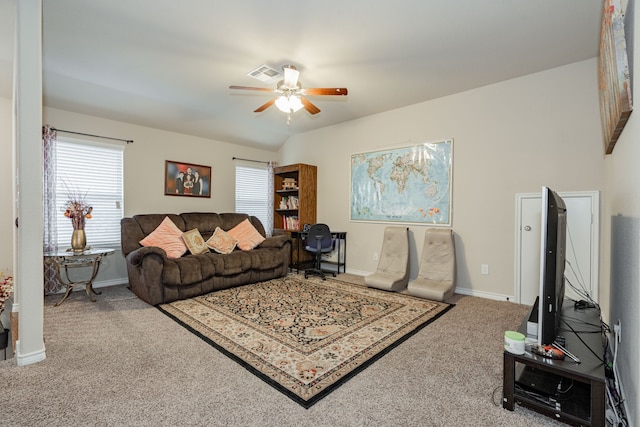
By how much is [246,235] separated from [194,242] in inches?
33.4

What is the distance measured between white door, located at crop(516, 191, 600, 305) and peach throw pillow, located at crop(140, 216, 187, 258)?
4.24 meters

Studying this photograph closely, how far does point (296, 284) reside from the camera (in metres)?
4.32

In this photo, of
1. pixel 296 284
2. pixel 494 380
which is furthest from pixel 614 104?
pixel 296 284

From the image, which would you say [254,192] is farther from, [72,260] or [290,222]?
[72,260]

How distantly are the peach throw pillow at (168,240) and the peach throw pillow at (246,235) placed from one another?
Result: 0.82 metres

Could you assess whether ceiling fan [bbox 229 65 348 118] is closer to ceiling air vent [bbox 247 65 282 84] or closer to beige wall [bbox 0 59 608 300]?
ceiling air vent [bbox 247 65 282 84]

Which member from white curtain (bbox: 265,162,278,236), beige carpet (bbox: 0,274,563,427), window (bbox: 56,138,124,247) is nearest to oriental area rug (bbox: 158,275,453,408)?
beige carpet (bbox: 0,274,563,427)

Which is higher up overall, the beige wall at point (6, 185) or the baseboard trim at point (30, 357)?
the beige wall at point (6, 185)

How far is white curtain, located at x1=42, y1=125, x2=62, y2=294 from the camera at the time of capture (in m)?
3.69

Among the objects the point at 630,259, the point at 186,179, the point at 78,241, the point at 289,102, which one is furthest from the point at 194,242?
the point at 630,259

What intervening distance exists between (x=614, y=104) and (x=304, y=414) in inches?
98.3

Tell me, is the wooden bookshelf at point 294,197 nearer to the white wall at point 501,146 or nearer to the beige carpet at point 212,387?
the white wall at point 501,146

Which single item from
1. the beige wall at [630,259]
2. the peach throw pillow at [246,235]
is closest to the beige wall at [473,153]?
the peach throw pillow at [246,235]

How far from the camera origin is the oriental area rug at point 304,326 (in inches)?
80.3
